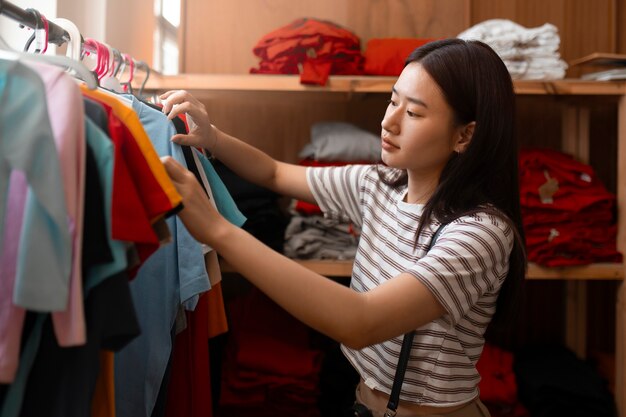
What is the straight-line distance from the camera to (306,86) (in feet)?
4.97

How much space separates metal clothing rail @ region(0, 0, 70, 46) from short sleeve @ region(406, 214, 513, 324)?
2.17ft

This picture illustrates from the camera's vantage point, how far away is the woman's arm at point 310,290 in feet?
2.41

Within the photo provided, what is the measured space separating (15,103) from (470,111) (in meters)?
0.74

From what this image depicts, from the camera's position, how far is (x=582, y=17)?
1.98m

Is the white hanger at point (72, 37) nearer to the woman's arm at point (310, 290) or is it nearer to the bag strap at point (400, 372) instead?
the woman's arm at point (310, 290)

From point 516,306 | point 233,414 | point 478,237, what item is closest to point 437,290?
point 478,237

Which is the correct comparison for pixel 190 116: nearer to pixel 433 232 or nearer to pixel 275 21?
pixel 433 232

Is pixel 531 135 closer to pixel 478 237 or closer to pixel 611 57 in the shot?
pixel 611 57

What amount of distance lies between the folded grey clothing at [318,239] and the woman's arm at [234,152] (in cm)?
29

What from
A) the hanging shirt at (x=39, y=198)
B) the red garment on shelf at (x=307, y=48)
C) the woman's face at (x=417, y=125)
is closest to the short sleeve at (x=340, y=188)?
the woman's face at (x=417, y=125)

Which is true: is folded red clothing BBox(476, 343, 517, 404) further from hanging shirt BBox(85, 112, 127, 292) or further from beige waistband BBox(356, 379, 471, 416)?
hanging shirt BBox(85, 112, 127, 292)

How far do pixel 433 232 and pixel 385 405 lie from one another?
0.34m

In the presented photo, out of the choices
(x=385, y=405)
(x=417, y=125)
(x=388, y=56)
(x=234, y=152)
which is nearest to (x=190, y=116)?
(x=234, y=152)

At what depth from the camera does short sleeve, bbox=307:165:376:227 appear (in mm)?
1266
